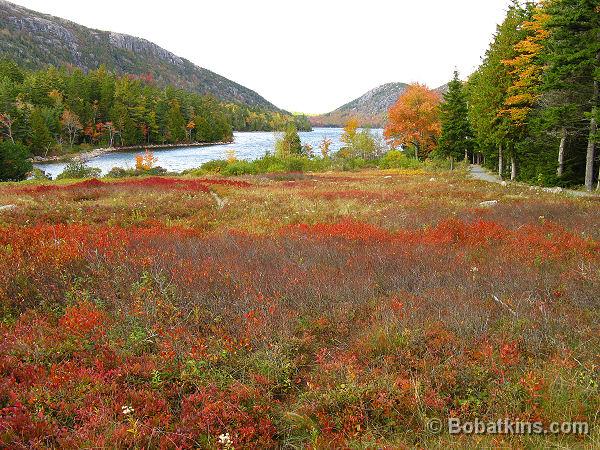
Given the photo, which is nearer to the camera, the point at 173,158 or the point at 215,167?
the point at 215,167

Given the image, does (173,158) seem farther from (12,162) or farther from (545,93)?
(545,93)

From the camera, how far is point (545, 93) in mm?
21703

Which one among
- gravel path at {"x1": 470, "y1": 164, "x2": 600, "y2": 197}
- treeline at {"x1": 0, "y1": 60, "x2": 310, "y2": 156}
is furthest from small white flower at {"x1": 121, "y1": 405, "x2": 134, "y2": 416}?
treeline at {"x1": 0, "y1": 60, "x2": 310, "y2": 156}

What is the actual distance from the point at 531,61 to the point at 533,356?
28.2m

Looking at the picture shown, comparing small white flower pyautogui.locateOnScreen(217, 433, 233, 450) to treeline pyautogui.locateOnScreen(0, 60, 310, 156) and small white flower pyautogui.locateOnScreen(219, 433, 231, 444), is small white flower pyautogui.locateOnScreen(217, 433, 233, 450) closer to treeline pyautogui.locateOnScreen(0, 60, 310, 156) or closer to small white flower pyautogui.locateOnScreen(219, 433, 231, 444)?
small white flower pyautogui.locateOnScreen(219, 433, 231, 444)

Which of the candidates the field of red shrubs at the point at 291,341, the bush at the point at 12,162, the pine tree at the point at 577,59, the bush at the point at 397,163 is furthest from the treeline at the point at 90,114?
the pine tree at the point at 577,59

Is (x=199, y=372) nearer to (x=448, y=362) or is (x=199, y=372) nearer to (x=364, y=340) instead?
(x=364, y=340)

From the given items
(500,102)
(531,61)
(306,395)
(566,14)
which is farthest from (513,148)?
(306,395)

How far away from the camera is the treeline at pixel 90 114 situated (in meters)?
70.4

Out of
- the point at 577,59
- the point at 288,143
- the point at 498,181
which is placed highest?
the point at 577,59

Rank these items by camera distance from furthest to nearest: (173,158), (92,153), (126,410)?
(92,153), (173,158), (126,410)

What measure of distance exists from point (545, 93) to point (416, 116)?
31.6 meters

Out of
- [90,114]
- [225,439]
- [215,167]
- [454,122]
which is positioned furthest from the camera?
[90,114]

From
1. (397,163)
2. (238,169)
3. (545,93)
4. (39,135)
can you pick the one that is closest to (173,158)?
(39,135)
